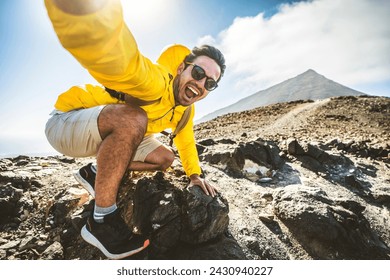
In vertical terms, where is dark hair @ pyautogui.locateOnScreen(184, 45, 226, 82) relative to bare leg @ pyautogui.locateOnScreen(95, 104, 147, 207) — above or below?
above

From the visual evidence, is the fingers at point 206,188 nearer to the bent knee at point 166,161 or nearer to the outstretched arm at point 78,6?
the bent knee at point 166,161

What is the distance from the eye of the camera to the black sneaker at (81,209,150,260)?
4.51 ft

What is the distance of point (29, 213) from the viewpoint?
217 centimetres

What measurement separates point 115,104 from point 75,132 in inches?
15.1

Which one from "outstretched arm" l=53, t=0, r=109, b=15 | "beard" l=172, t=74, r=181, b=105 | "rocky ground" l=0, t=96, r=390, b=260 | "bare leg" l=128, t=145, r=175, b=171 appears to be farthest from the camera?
"bare leg" l=128, t=145, r=175, b=171

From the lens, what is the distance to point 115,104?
149 cm

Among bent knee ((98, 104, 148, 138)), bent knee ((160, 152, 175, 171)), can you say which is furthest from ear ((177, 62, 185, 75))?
bent knee ((160, 152, 175, 171))

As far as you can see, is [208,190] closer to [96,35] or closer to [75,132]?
[75,132]

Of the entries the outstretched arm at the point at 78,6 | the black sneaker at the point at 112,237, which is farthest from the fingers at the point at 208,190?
the outstretched arm at the point at 78,6

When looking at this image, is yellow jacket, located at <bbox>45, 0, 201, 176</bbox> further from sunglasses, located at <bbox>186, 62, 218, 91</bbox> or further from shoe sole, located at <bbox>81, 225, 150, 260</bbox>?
shoe sole, located at <bbox>81, 225, 150, 260</bbox>

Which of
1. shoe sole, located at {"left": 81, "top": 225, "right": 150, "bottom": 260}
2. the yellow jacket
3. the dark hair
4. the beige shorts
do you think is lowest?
shoe sole, located at {"left": 81, "top": 225, "right": 150, "bottom": 260}

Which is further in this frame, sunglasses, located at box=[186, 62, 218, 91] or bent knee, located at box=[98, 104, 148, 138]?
sunglasses, located at box=[186, 62, 218, 91]

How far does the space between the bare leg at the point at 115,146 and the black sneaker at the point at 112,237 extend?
116 millimetres
